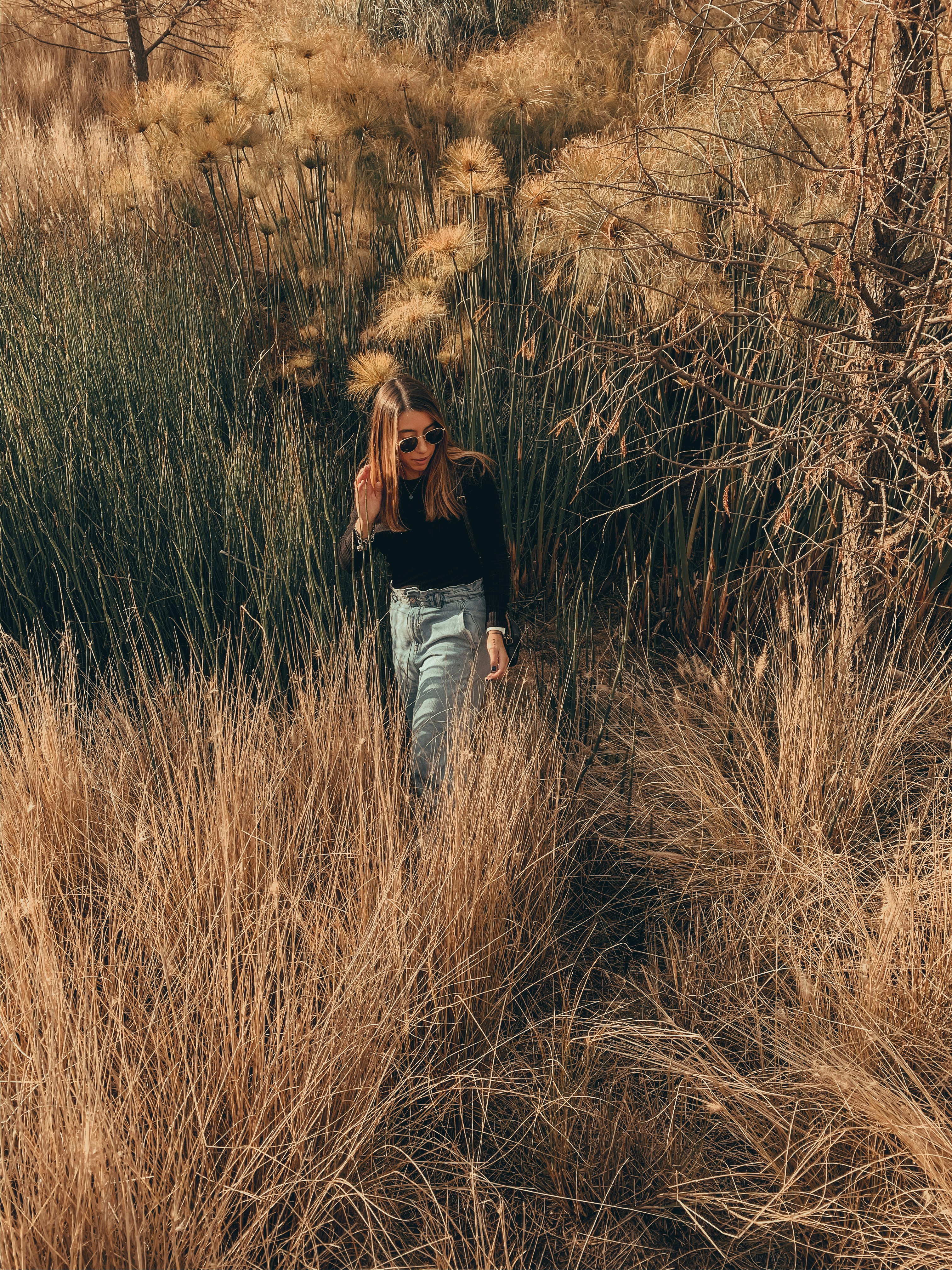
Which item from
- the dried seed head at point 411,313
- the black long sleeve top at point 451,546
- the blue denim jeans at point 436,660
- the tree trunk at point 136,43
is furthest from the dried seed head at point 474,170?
the tree trunk at point 136,43

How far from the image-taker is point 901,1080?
4.83 feet

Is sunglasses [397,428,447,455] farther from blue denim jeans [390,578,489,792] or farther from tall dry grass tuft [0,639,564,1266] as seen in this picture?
tall dry grass tuft [0,639,564,1266]

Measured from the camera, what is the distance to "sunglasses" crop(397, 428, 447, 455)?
6.75 feet

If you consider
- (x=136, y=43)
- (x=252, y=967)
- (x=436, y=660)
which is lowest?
(x=252, y=967)

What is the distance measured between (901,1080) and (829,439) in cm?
156

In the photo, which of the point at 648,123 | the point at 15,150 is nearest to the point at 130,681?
the point at 648,123

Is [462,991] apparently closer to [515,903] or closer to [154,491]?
[515,903]

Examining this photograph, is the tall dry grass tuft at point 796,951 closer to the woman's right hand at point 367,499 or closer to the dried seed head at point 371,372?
the woman's right hand at point 367,499

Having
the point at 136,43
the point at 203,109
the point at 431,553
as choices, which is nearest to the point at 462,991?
the point at 431,553

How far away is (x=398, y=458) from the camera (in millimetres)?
2076

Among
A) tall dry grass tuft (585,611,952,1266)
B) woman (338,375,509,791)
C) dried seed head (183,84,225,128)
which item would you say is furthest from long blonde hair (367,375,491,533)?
dried seed head (183,84,225,128)

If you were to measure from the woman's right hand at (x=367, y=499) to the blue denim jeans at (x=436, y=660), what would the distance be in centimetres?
18

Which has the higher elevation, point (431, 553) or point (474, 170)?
point (474, 170)

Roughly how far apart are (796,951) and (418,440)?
130 centimetres
